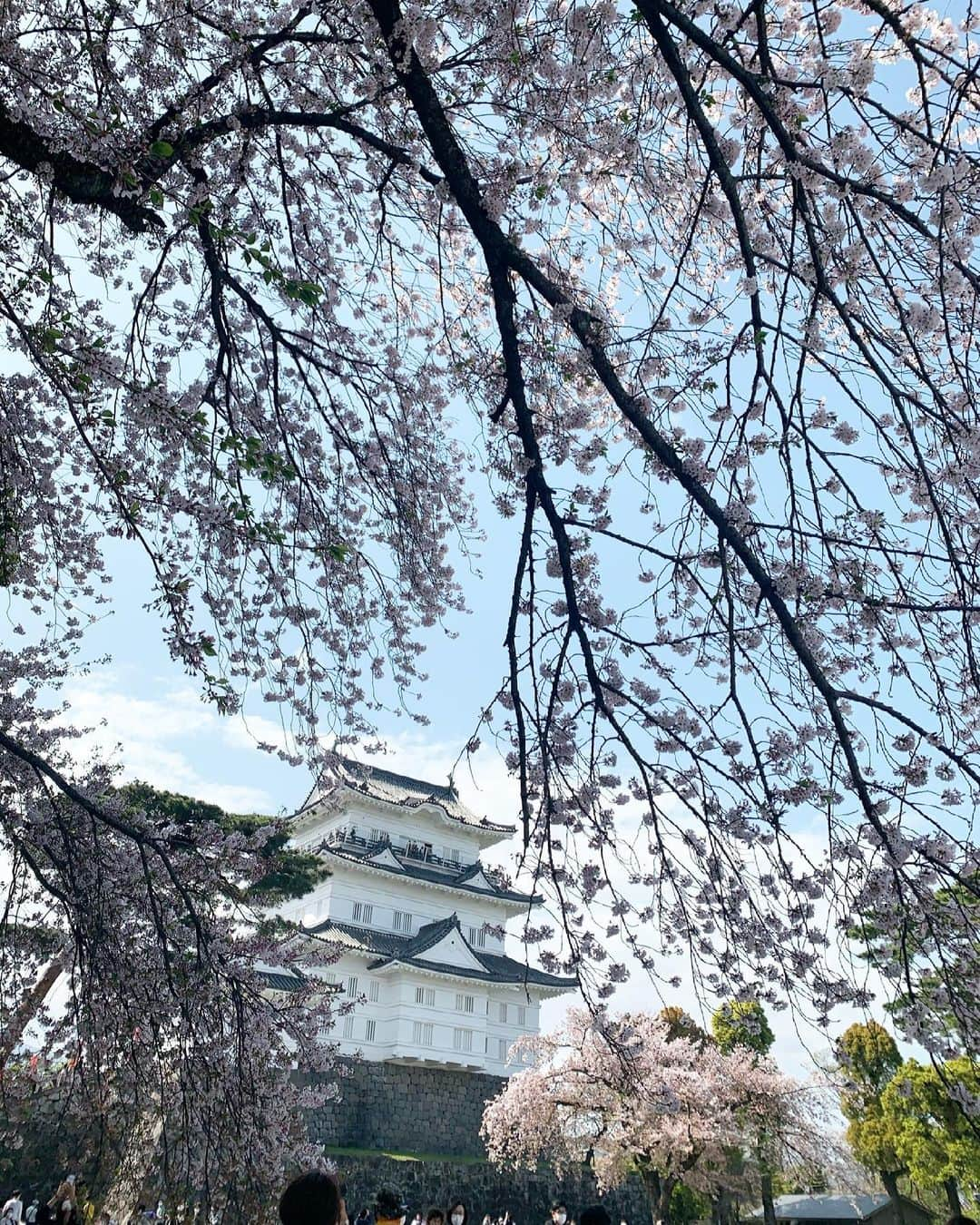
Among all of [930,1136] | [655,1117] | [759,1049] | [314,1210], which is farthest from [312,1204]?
[930,1136]

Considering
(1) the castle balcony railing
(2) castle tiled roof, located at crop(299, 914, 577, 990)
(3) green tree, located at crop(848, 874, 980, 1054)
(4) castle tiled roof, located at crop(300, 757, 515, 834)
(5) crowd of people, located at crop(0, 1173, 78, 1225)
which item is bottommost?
(5) crowd of people, located at crop(0, 1173, 78, 1225)

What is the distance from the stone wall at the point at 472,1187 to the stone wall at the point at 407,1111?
1050mm

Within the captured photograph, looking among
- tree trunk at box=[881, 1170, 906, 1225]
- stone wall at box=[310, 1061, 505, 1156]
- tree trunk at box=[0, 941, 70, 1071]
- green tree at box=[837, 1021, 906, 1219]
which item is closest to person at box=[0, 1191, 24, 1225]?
tree trunk at box=[0, 941, 70, 1071]

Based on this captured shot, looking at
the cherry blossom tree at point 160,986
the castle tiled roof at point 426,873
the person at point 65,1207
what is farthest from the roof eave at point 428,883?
the cherry blossom tree at point 160,986

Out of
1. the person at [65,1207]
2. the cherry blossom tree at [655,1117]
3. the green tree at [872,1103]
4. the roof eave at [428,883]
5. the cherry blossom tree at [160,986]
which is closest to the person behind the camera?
the cherry blossom tree at [160,986]

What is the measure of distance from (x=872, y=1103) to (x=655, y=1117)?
240 inches

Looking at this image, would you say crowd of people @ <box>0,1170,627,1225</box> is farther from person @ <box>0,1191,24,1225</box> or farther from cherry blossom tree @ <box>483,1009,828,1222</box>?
cherry blossom tree @ <box>483,1009,828,1222</box>

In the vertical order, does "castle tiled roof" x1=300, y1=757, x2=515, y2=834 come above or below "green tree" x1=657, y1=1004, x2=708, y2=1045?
above

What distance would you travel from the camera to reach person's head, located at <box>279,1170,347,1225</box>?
83.0 inches

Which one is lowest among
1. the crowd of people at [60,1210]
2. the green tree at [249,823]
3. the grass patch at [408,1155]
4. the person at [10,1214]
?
the grass patch at [408,1155]

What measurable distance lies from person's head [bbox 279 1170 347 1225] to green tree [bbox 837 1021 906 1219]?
19442 mm

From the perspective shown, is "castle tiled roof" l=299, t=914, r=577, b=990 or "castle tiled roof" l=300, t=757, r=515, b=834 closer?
"castle tiled roof" l=299, t=914, r=577, b=990

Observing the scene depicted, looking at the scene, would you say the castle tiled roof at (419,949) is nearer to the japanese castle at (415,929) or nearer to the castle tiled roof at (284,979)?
the japanese castle at (415,929)

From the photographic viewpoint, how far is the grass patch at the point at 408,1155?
16.8 meters
